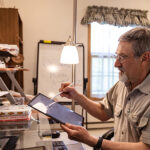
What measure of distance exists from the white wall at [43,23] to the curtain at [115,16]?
0.48 feet

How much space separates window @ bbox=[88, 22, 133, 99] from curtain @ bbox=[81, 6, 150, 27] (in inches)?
5.5

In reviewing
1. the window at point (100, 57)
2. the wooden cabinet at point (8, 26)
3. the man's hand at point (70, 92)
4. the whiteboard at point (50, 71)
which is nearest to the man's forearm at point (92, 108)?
the man's hand at point (70, 92)

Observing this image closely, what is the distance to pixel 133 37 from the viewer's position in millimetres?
863

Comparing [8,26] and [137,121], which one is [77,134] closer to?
[137,121]

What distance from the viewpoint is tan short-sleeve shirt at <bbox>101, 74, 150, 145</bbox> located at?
80cm

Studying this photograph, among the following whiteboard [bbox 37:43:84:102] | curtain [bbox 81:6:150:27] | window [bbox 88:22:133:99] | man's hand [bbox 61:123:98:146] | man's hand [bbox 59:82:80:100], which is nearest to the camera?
man's hand [bbox 61:123:98:146]

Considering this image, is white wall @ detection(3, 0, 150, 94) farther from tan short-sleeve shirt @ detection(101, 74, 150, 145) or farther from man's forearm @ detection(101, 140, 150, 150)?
man's forearm @ detection(101, 140, 150, 150)

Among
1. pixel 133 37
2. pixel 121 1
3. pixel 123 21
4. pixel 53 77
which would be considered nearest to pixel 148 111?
pixel 133 37

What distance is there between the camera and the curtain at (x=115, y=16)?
2832 mm

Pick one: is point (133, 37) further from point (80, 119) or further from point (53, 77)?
point (53, 77)

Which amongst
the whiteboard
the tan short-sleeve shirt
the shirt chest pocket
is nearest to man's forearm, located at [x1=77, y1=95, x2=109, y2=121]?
the tan short-sleeve shirt

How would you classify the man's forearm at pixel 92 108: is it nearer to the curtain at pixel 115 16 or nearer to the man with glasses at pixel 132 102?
the man with glasses at pixel 132 102

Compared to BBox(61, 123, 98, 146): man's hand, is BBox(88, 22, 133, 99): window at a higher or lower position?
higher

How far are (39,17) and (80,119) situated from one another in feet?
7.56
